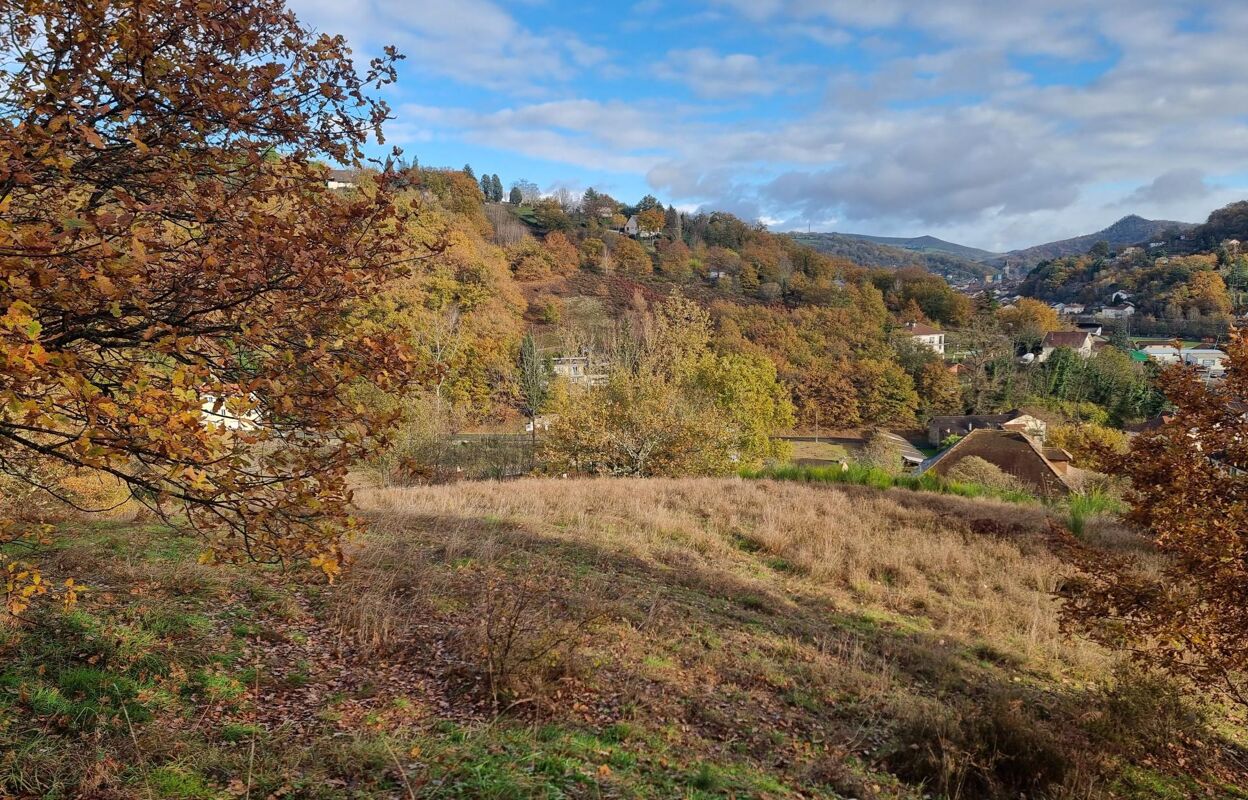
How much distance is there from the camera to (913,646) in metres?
7.50

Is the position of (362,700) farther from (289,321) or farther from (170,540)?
(170,540)

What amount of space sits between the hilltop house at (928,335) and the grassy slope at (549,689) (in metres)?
64.9

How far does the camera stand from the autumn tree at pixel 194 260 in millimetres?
2379

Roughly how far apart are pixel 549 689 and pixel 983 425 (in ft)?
168

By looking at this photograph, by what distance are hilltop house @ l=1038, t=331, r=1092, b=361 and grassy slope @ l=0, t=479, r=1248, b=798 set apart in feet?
222

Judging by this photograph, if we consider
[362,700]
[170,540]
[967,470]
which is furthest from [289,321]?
[967,470]

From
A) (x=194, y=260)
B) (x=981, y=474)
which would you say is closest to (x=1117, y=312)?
(x=981, y=474)

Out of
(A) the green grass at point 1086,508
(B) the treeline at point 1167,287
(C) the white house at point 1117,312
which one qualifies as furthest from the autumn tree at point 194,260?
(C) the white house at point 1117,312

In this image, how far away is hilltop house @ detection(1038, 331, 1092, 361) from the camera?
64.7 metres

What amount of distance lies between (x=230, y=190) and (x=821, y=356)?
6537 cm

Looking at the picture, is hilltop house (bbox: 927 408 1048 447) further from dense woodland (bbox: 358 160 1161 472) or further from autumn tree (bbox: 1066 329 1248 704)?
autumn tree (bbox: 1066 329 1248 704)

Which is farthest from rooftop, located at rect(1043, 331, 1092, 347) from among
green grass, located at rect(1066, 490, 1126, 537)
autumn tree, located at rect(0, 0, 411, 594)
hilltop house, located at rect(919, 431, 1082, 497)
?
autumn tree, located at rect(0, 0, 411, 594)

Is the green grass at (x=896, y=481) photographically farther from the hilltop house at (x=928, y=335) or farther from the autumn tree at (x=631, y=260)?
the autumn tree at (x=631, y=260)

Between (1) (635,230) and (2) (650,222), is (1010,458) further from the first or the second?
(2) (650,222)
